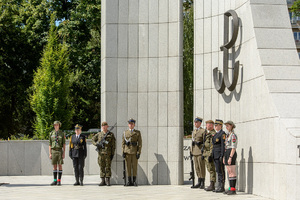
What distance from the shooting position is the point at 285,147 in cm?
1165

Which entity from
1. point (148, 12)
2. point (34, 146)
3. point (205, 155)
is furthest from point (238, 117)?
point (34, 146)

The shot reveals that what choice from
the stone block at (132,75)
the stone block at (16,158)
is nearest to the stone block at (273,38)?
the stone block at (132,75)

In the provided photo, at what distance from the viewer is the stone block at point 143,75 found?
17266 mm

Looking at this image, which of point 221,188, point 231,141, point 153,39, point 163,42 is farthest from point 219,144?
point 153,39

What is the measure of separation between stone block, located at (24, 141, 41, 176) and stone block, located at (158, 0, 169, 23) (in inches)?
365

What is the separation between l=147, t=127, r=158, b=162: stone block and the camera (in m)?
17.1

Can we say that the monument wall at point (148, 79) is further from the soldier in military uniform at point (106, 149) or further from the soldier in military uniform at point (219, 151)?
the soldier in military uniform at point (219, 151)

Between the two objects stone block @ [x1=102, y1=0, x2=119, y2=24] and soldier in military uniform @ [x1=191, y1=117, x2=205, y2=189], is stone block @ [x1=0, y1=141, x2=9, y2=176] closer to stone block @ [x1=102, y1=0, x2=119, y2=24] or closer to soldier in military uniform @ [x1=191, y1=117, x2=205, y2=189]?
stone block @ [x1=102, y1=0, x2=119, y2=24]

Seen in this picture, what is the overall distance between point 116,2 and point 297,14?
2553 centimetres

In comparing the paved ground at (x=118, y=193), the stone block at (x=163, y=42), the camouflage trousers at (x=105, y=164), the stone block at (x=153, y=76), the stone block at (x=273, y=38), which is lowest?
the paved ground at (x=118, y=193)

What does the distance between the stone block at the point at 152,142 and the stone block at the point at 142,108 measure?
327 mm

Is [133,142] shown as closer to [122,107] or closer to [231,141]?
[122,107]

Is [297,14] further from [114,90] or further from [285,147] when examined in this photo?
[285,147]

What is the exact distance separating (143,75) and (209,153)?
3.65m
